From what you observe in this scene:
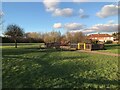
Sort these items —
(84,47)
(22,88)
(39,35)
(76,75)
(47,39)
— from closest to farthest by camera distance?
(22,88) → (76,75) → (84,47) → (47,39) → (39,35)

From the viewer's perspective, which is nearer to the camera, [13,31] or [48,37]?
[13,31]

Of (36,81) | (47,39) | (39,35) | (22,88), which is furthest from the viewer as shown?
(39,35)

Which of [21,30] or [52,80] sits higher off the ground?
[21,30]

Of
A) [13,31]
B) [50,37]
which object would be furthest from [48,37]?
[13,31]

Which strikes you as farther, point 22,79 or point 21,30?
point 21,30

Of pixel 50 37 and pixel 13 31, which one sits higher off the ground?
pixel 13 31

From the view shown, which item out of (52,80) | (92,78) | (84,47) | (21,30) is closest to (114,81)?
(92,78)

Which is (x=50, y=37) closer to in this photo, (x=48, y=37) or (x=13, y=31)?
(x=48, y=37)

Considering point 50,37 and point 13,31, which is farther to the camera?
point 50,37

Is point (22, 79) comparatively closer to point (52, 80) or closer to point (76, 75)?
point (52, 80)

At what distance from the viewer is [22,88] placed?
732cm

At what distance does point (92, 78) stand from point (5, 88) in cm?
325

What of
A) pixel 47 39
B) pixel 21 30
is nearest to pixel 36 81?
pixel 21 30

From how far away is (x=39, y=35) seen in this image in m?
95.4
